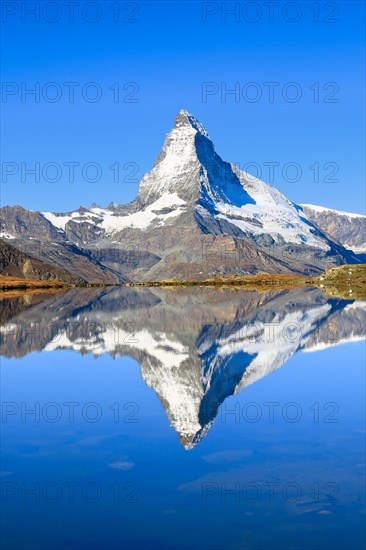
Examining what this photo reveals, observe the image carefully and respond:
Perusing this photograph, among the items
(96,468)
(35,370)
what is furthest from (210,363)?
(96,468)

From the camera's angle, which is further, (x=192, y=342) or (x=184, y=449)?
(x=192, y=342)

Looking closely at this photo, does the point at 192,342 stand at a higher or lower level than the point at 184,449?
higher

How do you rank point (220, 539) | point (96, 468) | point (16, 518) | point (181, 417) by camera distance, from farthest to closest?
point (181, 417) → point (96, 468) → point (16, 518) → point (220, 539)

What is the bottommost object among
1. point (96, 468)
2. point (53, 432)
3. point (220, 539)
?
point (220, 539)

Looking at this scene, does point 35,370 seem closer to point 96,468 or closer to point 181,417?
point 181,417

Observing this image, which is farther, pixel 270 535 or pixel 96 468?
pixel 96 468

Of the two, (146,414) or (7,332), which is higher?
(7,332)
